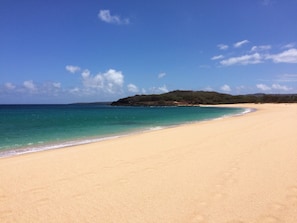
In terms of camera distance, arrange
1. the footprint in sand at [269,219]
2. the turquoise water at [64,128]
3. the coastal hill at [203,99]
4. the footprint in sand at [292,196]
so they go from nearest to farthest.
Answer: the footprint in sand at [269,219]
the footprint in sand at [292,196]
the turquoise water at [64,128]
the coastal hill at [203,99]

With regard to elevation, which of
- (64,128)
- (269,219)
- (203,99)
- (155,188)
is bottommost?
(269,219)

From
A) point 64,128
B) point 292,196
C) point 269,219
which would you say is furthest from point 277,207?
point 64,128

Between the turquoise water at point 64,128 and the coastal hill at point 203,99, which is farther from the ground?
the coastal hill at point 203,99

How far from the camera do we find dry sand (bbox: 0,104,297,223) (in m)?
4.07

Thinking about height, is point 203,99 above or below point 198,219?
above

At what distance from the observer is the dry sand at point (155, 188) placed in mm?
4066

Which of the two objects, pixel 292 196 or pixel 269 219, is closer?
pixel 269 219

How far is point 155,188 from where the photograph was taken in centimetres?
521

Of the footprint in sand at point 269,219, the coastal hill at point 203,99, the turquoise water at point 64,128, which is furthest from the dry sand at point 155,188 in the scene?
the coastal hill at point 203,99

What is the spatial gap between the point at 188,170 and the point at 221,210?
2.31 metres

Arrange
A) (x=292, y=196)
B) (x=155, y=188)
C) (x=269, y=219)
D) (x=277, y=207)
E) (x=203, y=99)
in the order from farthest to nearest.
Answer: (x=203, y=99) → (x=155, y=188) → (x=292, y=196) → (x=277, y=207) → (x=269, y=219)

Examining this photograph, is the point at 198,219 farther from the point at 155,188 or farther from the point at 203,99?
the point at 203,99

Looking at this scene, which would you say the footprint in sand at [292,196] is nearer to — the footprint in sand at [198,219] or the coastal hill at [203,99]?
the footprint in sand at [198,219]

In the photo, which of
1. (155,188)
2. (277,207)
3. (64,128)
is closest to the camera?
(277,207)
